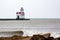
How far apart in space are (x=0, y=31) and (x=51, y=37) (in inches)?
26.7

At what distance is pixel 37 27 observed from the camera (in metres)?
1.23

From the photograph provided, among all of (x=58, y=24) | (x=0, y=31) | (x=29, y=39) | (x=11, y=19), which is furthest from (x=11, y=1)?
(x=58, y=24)

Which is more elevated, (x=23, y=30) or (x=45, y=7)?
(x=45, y=7)

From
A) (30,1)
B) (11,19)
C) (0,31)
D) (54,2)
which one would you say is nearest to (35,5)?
(30,1)

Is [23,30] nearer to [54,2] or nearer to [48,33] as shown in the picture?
[48,33]

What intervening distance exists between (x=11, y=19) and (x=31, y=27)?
0.95 ft

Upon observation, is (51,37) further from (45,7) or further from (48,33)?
(45,7)

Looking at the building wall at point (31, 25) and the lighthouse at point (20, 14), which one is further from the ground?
the lighthouse at point (20, 14)

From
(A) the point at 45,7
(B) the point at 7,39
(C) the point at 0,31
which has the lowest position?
(B) the point at 7,39

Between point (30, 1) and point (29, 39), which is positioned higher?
point (30, 1)

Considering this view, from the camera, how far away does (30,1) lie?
4.28 feet

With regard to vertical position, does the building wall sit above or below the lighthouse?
below

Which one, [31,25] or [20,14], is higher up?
[20,14]

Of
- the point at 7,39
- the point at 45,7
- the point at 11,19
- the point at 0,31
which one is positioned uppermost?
the point at 45,7
